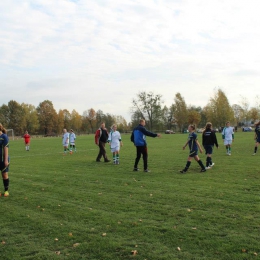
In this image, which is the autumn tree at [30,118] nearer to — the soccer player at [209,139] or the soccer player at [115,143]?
the soccer player at [115,143]

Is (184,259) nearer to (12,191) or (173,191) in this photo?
(173,191)

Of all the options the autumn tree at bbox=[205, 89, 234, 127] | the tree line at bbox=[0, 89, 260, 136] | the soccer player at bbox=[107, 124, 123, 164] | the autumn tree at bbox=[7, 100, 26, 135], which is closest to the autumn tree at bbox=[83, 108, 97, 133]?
the tree line at bbox=[0, 89, 260, 136]

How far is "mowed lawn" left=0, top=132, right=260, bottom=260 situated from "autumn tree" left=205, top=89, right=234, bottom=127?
65341mm

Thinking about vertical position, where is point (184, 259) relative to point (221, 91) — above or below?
below

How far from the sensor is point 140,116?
90.1m

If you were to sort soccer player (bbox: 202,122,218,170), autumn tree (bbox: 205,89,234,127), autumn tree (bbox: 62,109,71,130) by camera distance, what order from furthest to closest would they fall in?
autumn tree (bbox: 62,109,71,130)
autumn tree (bbox: 205,89,234,127)
soccer player (bbox: 202,122,218,170)

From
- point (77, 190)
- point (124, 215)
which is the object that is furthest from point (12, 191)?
point (124, 215)

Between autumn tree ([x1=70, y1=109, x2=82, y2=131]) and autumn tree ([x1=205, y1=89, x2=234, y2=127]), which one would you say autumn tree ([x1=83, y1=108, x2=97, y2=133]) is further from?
autumn tree ([x1=205, y1=89, x2=234, y2=127])

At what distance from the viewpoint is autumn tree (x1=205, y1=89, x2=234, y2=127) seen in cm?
7294

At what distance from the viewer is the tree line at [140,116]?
74.9 meters

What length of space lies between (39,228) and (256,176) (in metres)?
7.64

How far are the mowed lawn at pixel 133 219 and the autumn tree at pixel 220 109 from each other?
65341mm

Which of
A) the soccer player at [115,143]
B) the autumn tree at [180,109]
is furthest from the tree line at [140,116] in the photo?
the soccer player at [115,143]

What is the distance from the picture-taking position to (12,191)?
9.19m
